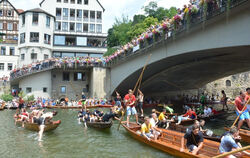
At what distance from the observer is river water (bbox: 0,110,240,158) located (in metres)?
8.75

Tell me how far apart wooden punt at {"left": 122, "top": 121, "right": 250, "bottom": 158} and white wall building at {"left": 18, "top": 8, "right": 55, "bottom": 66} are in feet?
87.5

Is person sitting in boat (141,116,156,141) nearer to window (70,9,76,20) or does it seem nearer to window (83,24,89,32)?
window (83,24,89,32)

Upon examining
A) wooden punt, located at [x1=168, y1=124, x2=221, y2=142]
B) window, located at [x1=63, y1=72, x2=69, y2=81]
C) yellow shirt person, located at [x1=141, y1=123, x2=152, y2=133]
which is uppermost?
window, located at [x1=63, y1=72, x2=69, y2=81]

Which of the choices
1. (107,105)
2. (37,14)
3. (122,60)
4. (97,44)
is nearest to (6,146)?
(122,60)

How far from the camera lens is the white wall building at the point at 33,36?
33.0 m

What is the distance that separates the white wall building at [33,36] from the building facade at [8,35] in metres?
8.75

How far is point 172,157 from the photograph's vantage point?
26.8ft

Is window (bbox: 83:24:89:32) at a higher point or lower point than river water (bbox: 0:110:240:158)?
higher

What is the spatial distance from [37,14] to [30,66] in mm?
9115

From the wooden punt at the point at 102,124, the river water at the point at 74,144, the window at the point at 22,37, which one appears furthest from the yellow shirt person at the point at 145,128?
the window at the point at 22,37

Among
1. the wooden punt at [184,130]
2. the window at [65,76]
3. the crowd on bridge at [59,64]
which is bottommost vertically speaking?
the wooden punt at [184,130]

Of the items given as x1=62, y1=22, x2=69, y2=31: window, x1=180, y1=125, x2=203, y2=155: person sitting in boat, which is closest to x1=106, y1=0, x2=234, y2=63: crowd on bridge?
x1=180, y1=125, x2=203, y2=155: person sitting in boat

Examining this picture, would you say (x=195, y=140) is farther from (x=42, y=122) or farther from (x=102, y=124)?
(x=42, y=122)

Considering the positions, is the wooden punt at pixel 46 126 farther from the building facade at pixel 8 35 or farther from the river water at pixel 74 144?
the building facade at pixel 8 35
